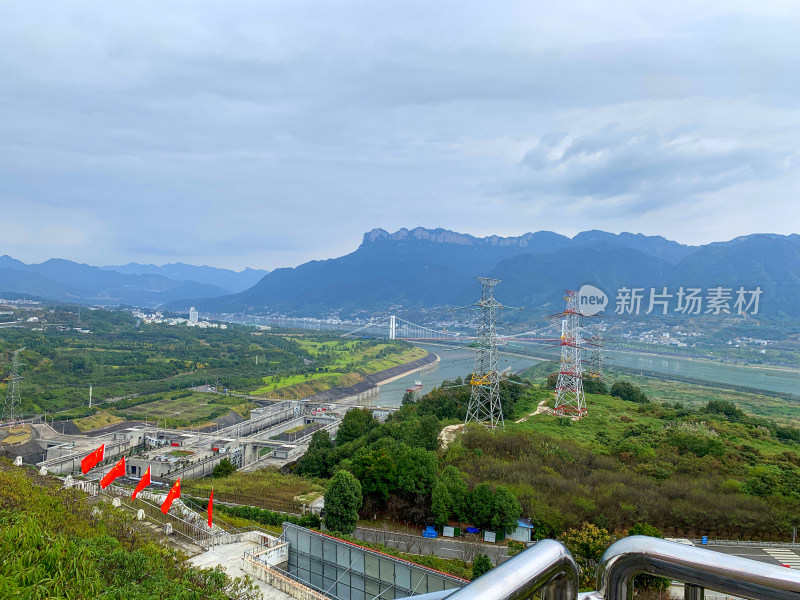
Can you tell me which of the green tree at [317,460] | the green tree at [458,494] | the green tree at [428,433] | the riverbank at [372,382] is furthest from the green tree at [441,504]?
the riverbank at [372,382]

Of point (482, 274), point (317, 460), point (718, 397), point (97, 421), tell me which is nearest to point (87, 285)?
point (482, 274)

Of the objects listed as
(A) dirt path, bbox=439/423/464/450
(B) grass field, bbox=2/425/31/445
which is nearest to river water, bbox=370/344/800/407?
(A) dirt path, bbox=439/423/464/450

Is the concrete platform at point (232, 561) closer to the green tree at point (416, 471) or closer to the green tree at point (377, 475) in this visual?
the green tree at point (377, 475)

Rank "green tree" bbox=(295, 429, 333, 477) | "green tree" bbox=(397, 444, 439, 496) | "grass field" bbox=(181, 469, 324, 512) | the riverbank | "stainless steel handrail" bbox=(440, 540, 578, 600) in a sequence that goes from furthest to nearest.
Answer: the riverbank
"green tree" bbox=(295, 429, 333, 477)
"grass field" bbox=(181, 469, 324, 512)
"green tree" bbox=(397, 444, 439, 496)
"stainless steel handrail" bbox=(440, 540, 578, 600)

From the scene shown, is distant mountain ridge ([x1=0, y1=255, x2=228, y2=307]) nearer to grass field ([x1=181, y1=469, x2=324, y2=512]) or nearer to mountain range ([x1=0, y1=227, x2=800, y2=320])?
mountain range ([x1=0, y1=227, x2=800, y2=320])

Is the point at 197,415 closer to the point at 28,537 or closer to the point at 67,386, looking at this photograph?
the point at 67,386

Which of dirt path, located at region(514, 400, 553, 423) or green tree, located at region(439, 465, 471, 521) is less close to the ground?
dirt path, located at region(514, 400, 553, 423)
